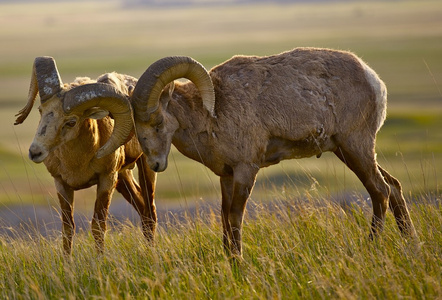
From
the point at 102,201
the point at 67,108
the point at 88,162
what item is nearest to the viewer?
the point at 67,108

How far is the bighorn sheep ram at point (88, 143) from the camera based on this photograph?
295 inches

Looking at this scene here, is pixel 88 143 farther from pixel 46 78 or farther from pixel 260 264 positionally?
pixel 260 264

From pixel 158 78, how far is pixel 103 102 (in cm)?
69

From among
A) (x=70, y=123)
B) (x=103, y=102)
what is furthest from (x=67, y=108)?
(x=103, y=102)

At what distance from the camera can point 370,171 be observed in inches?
324

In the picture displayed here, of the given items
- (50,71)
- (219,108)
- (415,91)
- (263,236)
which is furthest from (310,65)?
(415,91)

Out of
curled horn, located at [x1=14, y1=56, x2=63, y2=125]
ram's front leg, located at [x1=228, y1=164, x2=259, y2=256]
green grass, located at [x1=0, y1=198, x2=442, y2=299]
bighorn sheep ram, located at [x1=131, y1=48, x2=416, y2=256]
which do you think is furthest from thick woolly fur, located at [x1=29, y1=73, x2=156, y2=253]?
ram's front leg, located at [x1=228, y1=164, x2=259, y2=256]

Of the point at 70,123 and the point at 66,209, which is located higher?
the point at 70,123

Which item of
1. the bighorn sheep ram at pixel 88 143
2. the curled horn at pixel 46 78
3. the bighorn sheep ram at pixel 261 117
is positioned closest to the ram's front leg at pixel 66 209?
the bighorn sheep ram at pixel 88 143

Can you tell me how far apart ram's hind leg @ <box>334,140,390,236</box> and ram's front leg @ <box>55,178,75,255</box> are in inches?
119

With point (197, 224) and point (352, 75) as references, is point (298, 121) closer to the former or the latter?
point (352, 75)

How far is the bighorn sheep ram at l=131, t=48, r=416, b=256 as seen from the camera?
7.50 m

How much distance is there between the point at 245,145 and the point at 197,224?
115 centimetres

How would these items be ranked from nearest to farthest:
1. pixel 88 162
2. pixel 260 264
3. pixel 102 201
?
pixel 260 264, pixel 88 162, pixel 102 201
